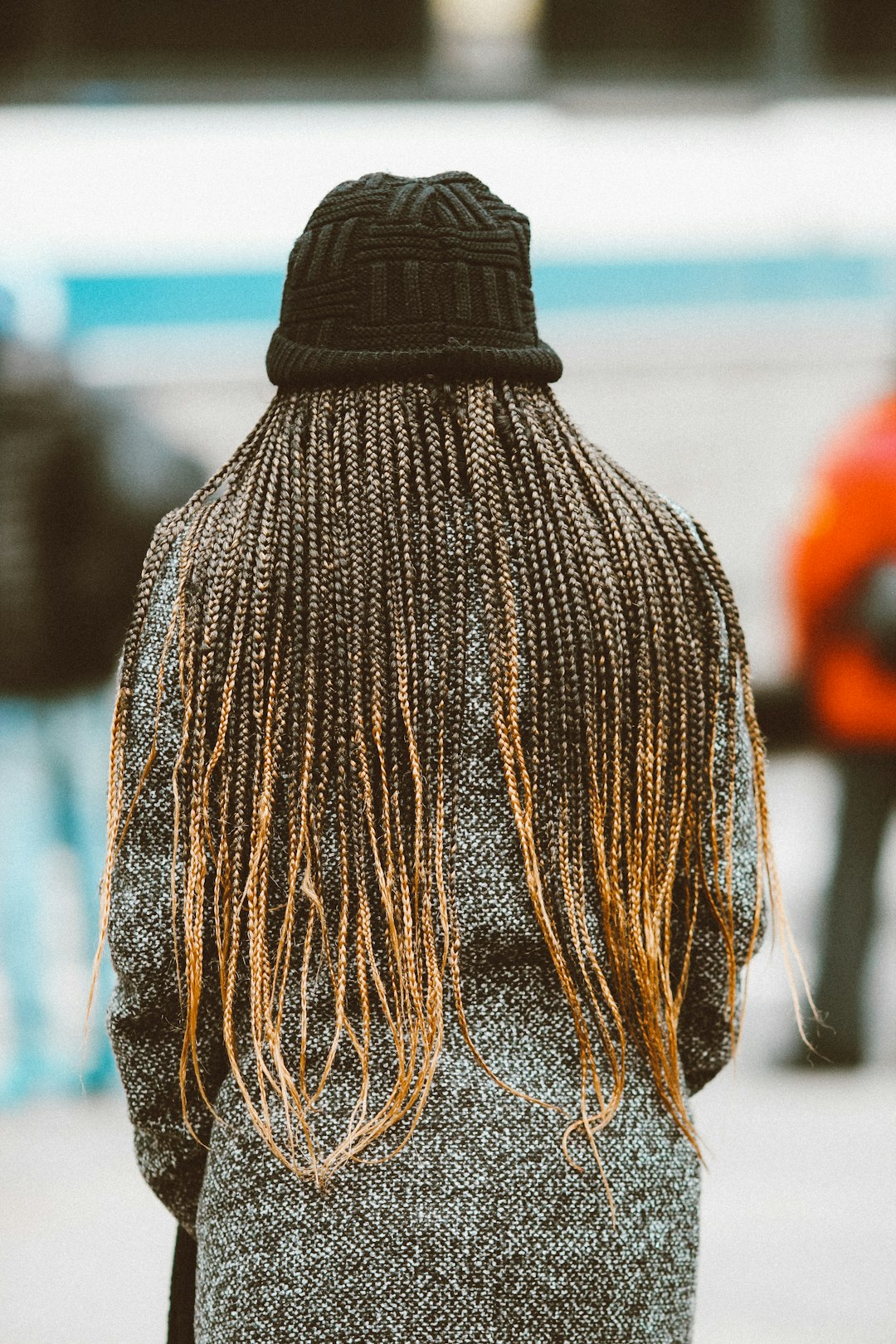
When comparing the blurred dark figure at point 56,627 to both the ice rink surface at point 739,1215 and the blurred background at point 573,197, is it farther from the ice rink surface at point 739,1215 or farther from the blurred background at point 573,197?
the blurred background at point 573,197

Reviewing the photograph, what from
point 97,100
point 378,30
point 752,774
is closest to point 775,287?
point 378,30

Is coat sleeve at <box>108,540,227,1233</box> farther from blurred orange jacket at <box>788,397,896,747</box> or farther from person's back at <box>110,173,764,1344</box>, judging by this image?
blurred orange jacket at <box>788,397,896,747</box>

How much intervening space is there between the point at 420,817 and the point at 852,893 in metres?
2.67

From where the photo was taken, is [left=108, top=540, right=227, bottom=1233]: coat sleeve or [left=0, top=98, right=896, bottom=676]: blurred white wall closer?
[left=108, top=540, right=227, bottom=1233]: coat sleeve

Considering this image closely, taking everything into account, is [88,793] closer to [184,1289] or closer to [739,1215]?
[739,1215]

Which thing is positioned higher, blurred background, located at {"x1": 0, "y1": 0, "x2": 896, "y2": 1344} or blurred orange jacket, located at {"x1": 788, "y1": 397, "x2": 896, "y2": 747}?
blurred background, located at {"x1": 0, "y1": 0, "x2": 896, "y2": 1344}

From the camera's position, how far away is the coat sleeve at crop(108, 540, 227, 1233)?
123cm

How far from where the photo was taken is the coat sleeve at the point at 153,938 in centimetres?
123

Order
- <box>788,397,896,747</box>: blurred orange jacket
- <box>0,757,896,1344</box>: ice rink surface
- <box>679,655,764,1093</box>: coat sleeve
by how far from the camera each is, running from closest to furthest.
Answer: <box>679,655,764,1093</box>: coat sleeve → <box>0,757,896,1344</box>: ice rink surface → <box>788,397,896,747</box>: blurred orange jacket

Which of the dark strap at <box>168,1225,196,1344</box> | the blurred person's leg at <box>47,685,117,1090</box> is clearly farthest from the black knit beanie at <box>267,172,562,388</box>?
the blurred person's leg at <box>47,685,117,1090</box>

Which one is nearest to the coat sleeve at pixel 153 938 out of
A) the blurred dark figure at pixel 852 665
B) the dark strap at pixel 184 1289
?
the dark strap at pixel 184 1289

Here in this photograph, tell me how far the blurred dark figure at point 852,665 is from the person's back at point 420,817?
7.07ft

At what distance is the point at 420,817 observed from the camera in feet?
3.85

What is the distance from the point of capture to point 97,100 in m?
5.96
